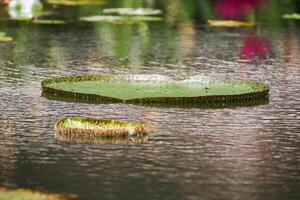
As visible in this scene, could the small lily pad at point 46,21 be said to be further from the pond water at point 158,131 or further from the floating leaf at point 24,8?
the pond water at point 158,131

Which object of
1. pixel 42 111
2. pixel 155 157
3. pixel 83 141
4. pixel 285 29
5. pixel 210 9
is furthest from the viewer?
pixel 210 9

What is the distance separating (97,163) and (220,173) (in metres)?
1.12

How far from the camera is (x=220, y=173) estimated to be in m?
8.90

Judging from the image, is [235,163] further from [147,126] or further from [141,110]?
[141,110]

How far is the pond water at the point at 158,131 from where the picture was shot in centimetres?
853

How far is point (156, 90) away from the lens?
1278 centimetres

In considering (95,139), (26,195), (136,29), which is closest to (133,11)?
(136,29)

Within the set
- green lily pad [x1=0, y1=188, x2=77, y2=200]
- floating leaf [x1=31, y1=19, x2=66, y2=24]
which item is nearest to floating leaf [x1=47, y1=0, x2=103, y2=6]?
floating leaf [x1=31, y1=19, x2=66, y2=24]

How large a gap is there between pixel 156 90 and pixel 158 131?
2.23 metres

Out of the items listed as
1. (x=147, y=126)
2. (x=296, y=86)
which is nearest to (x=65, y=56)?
(x=296, y=86)

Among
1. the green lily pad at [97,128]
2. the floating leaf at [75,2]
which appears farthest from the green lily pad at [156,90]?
the floating leaf at [75,2]

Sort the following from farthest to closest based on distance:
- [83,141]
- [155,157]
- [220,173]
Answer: [83,141], [155,157], [220,173]

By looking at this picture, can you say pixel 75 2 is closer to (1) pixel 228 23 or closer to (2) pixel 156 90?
(1) pixel 228 23

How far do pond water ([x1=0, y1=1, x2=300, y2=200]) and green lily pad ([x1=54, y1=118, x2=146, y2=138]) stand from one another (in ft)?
0.51
